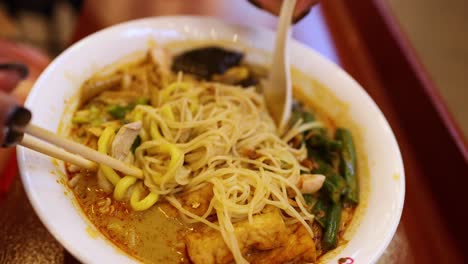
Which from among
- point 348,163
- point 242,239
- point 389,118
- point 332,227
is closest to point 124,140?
point 242,239

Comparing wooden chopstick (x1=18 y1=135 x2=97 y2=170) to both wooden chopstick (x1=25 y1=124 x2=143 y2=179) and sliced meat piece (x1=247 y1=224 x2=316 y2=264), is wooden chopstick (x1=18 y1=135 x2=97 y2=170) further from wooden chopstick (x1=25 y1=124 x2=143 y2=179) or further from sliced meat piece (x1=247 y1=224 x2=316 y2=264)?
sliced meat piece (x1=247 y1=224 x2=316 y2=264)

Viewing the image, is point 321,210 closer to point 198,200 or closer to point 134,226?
point 198,200

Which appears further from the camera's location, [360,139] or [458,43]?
[458,43]

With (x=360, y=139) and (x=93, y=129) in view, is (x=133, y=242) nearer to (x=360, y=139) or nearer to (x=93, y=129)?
(x=93, y=129)

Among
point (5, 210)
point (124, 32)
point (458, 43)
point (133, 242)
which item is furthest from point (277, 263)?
point (458, 43)

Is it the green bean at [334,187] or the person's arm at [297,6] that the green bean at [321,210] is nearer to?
the green bean at [334,187]

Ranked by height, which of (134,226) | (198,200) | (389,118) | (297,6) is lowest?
(134,226)

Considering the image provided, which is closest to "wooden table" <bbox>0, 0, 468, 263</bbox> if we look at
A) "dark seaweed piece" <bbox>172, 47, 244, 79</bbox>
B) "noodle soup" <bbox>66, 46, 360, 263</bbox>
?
"noodle soup" <bbox>66, 46, 360, 263</bbox>
